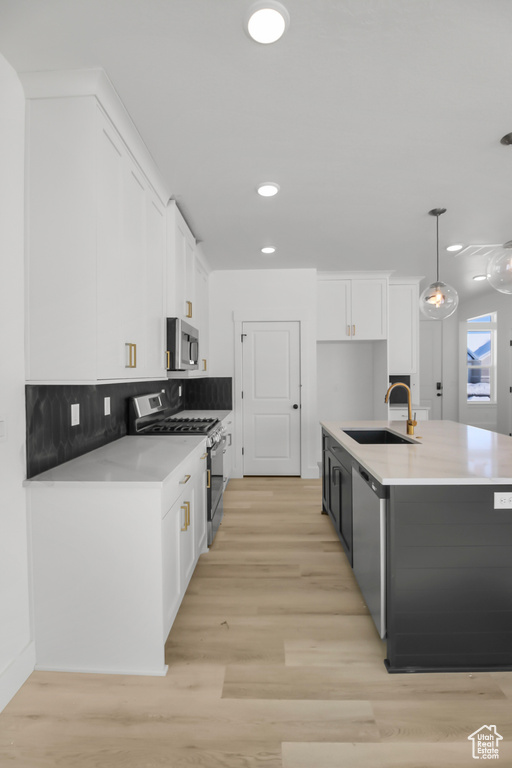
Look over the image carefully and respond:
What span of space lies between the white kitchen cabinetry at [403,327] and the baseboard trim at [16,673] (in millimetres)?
4842

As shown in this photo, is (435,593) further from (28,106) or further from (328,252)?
(328,252)

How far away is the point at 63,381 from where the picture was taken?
175 cm

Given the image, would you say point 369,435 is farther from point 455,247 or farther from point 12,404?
point 12,404

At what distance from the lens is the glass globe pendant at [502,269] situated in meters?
2.26

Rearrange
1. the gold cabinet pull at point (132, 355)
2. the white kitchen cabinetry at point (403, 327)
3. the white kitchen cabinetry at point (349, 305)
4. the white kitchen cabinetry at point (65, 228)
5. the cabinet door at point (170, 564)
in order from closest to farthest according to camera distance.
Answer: the white kitchen cabinetry at point (65, 228) < the cabinet door at point (170, 564) < the gold cabinet pull at point (132, 355) < the white kitchen cabinetry at point (349, 305) < the white kitchen cabinetry at point (403, 327)

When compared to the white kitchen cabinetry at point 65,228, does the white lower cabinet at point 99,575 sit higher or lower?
lower

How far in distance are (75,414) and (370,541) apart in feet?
5.67

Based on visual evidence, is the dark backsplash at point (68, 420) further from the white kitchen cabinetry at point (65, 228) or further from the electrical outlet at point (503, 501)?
the electrical outlet at point (503, 501)

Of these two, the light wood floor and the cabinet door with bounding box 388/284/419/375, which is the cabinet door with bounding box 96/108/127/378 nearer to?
the light wood floor

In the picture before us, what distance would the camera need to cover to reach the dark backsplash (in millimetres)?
1878

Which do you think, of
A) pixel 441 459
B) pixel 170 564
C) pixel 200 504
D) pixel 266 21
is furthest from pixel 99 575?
pixel 266 21

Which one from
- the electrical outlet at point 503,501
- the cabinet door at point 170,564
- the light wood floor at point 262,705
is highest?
the electrical outlet at point 503,501

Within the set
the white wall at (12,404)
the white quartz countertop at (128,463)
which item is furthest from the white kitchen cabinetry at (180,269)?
the white wall at (12,404)

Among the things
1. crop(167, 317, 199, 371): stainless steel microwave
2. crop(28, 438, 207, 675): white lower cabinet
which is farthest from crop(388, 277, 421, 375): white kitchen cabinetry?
crop(28, 438, 207, 675): white lower cabinet
